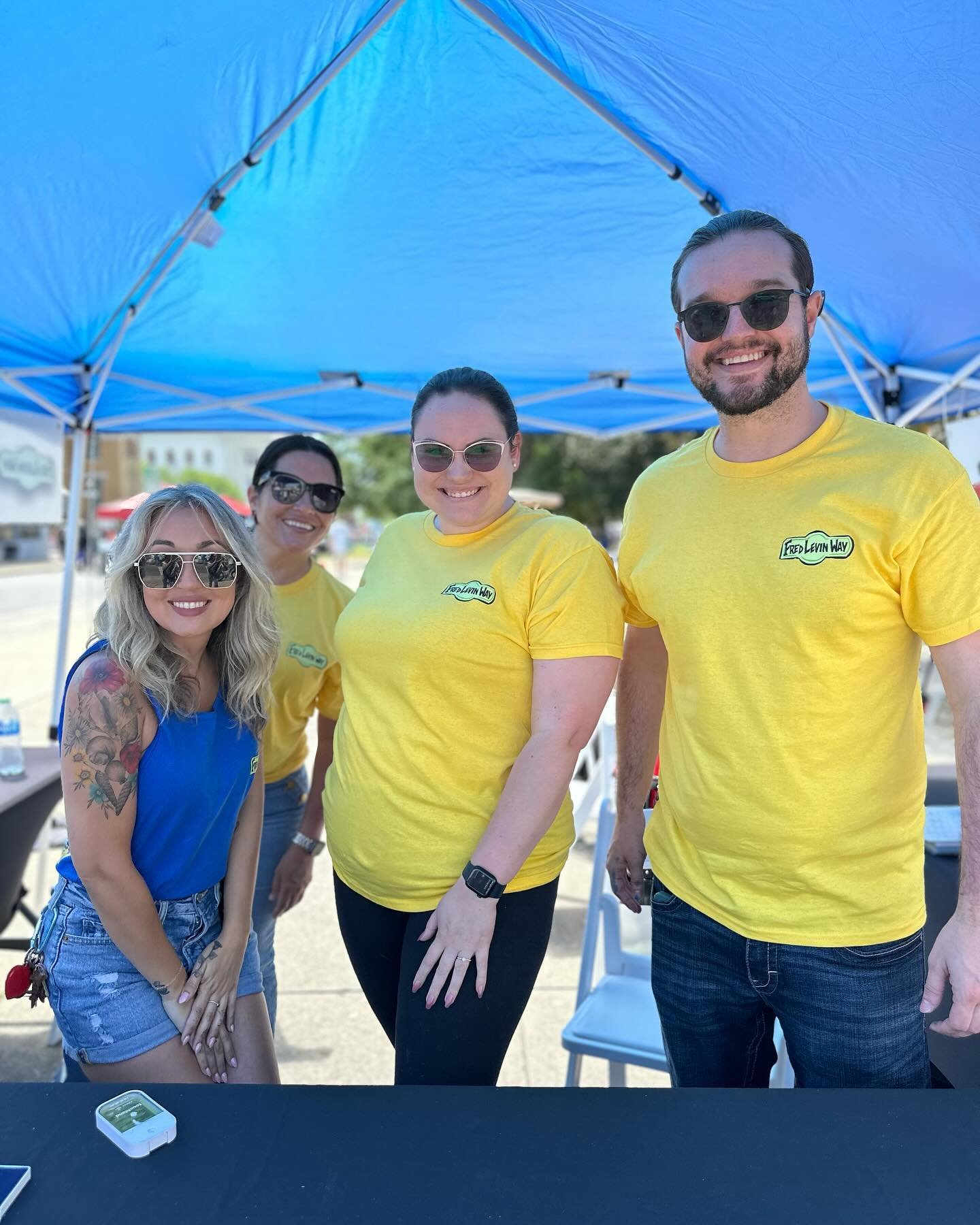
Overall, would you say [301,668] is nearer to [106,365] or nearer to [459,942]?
[459,942]

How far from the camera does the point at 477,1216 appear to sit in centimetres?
108

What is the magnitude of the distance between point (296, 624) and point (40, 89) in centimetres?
153

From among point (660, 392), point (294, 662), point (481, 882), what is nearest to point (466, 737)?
point (481, 882)

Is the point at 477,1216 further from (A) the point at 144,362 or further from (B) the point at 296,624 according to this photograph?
(A) the point at 144,362

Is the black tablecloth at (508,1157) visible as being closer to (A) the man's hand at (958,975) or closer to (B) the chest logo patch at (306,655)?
(A) the man's hand at (958,975)

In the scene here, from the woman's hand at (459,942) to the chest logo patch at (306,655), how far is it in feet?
3.86

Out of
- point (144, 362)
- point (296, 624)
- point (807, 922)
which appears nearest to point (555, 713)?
point (807, 922)

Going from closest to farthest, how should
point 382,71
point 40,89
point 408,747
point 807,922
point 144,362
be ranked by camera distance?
point 807,922 < point 408,747 < point 40,89 < point 382,71 < point 144,362

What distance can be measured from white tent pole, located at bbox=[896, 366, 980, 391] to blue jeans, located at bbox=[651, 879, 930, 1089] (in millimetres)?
2734

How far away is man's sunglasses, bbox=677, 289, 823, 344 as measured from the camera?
1672 millimetres

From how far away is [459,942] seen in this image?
1.65 meters

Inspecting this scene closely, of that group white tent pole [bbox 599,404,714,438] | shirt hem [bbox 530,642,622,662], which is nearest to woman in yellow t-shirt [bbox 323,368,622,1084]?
shirt hem [bbox 530,642,622,662]

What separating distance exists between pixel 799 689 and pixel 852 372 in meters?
2.80

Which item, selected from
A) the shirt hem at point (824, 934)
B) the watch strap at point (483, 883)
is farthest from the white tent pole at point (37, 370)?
the shirt hem at point (824, 934)
